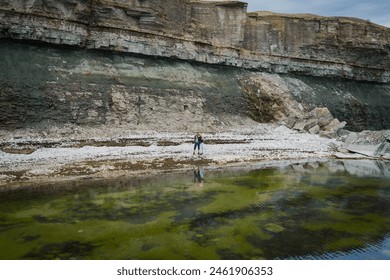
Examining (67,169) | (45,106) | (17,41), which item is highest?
(17,41)

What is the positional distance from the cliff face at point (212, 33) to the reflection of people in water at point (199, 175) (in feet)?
67.4

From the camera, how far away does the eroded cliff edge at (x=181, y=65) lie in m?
28.3

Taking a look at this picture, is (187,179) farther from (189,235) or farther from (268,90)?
(268,90)

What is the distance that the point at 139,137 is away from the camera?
27609 mm

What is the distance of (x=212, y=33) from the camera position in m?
43.6

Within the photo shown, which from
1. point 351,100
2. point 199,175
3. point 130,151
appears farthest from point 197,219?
point 351,100

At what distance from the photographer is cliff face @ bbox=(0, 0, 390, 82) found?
30.5 metres

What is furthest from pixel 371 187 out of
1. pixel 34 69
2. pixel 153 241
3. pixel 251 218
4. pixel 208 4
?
pixel 208 4

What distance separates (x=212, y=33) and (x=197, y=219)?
1471 inches

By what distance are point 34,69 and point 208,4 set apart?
2496cm

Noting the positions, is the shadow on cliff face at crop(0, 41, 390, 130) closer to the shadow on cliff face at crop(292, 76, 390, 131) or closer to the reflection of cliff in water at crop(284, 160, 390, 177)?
the shadow on cliff face at crop(292, 76, 390, 131)

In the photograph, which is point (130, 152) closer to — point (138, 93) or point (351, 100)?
point (138, 93)

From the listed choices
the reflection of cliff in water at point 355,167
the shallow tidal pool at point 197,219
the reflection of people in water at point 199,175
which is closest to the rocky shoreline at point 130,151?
the reflection of people in water at point 199,175

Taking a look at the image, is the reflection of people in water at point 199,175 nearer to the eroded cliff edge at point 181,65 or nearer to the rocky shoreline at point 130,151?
the rocky shoreline at point 130,151
